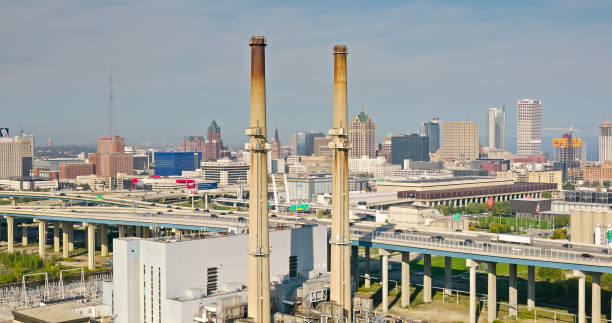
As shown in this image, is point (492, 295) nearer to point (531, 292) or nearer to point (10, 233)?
point (531, 292)

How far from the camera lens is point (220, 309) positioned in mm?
83562

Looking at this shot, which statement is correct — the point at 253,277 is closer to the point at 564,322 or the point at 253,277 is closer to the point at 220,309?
the point at 220,309

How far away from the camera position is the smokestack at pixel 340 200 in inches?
3634

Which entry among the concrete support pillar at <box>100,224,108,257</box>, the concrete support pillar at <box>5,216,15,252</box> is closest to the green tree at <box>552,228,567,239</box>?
the concrete support pillar at <box>100,224,108,257</box>

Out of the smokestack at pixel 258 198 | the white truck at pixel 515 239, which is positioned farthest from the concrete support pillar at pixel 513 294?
the smokestack at pixel 258 198

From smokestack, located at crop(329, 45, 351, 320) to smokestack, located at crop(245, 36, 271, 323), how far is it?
1156cm

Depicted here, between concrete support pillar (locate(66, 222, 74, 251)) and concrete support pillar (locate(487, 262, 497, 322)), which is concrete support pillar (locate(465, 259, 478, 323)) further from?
concrete support pillar (locate(66, 222, 74, 251))

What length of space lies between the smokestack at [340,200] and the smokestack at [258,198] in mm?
11563

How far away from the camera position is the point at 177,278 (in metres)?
86.9

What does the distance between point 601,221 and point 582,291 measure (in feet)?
132

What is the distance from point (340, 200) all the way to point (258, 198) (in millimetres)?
13653

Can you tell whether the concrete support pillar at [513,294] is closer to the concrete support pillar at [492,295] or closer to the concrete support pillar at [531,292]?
the concrete support pillar at [531,292]

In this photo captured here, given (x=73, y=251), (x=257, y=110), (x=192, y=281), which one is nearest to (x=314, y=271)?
(x=192, y=281)

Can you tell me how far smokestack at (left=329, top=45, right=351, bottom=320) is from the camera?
92.3 meters
